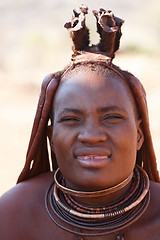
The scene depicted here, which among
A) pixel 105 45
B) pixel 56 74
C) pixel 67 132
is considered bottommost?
pixel 67 132

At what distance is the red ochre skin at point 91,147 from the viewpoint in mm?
2281

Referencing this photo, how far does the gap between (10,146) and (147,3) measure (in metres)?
10.9

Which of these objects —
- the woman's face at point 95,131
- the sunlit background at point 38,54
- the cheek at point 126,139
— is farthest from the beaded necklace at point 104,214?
the sunlit background at point 38,54

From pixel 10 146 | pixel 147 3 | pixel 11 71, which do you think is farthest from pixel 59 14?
pixel 10 146

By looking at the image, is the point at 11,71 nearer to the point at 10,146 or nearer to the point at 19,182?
the point at 10,146

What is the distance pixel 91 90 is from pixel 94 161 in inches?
15.6

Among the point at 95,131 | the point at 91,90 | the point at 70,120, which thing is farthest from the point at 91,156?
the point at 91,90

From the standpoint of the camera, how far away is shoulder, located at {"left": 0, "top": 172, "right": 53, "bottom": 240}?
2.53 meters

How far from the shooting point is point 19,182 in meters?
2.84

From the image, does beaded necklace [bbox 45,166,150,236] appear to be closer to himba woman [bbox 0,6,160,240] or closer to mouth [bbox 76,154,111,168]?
himba woman [bbox 0,6,160,240]

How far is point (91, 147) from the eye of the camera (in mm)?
2271

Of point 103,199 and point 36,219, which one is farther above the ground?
point 103,199

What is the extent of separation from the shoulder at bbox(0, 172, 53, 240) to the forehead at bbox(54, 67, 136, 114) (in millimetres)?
576

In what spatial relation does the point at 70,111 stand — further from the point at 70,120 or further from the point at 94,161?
the point at 94,161
